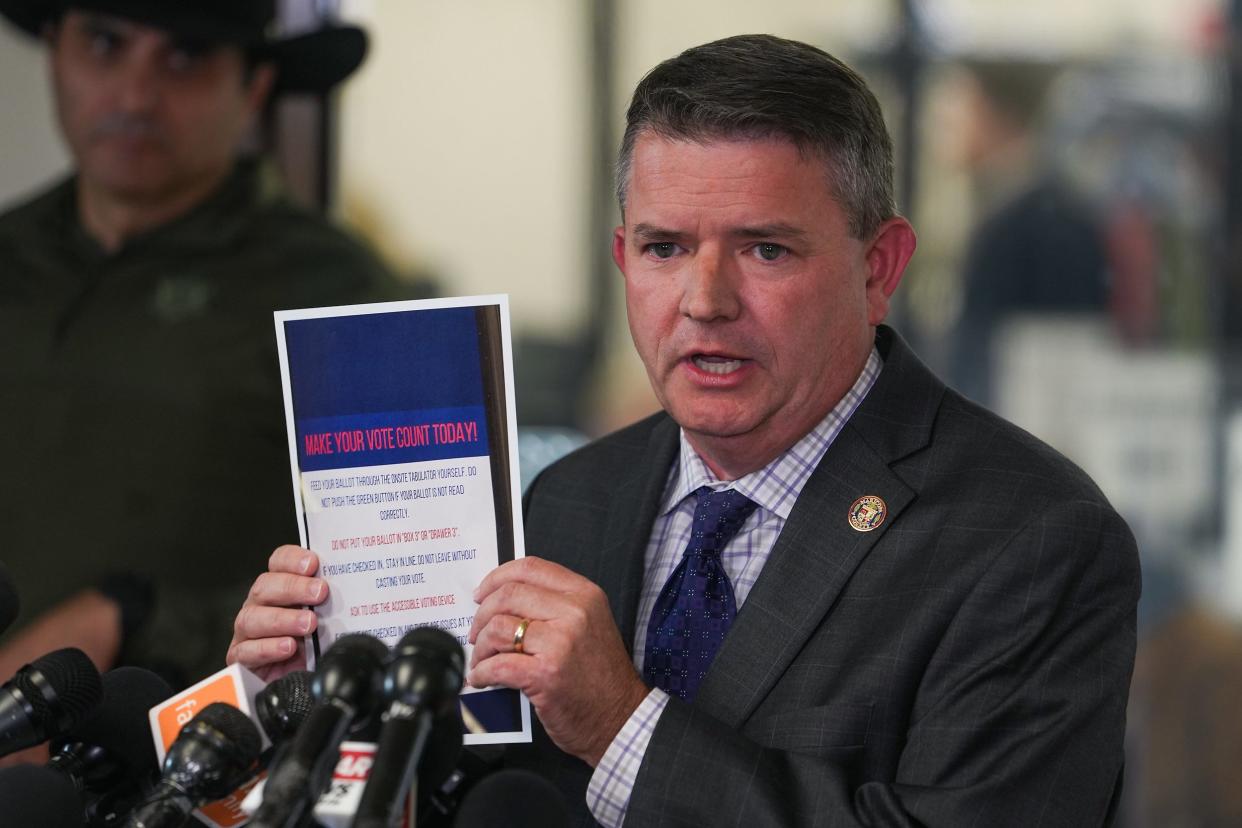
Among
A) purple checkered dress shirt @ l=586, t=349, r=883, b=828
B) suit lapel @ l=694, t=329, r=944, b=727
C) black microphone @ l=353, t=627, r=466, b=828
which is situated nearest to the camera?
black microphone @ l=353, t=627, r=466, b=828

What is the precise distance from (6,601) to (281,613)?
0.29m

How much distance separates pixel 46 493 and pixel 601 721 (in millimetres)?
1865

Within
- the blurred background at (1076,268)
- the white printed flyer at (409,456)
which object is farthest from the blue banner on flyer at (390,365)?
the blurred background at (1076,268)

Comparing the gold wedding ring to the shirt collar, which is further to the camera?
the shirt collar

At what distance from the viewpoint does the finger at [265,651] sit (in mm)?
1605

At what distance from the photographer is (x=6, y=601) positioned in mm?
1432

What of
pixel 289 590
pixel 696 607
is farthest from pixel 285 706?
pixel 696 607

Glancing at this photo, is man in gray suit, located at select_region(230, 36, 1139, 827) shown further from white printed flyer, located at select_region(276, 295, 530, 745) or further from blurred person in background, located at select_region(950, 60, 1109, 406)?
blurred person in background, located at select_region(950, 60, 1109, 406)

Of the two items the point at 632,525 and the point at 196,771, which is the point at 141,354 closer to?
the point at 632,525

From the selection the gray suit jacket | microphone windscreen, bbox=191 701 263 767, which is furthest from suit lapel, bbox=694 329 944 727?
microphone windscreen, bbox=191 701 263 767

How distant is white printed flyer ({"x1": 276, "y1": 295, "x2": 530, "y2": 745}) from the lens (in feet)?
5.20

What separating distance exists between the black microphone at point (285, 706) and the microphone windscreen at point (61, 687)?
174 millimetres

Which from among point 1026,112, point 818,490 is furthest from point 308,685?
point 1026,112

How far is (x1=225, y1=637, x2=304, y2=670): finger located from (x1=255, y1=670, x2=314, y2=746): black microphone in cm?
29
